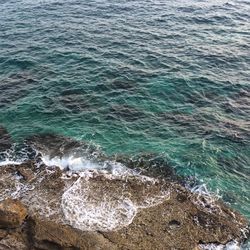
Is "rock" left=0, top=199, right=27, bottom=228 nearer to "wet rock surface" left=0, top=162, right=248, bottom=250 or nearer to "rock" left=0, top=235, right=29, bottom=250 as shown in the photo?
"wet rock surface" left=0, top=162, right=248, bottom=250

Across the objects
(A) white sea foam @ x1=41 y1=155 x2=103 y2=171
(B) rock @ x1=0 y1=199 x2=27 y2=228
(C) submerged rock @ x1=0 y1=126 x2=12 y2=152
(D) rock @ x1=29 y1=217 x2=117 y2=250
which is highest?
(B) rock @ x1=0 y1=199 x2=27 y2=228

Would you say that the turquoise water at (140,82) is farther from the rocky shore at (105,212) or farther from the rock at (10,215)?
the rock at (10,215)

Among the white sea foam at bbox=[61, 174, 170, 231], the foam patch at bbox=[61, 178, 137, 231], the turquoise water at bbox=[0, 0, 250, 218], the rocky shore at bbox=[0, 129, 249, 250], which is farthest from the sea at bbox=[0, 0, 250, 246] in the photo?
the foam patch at bbox=[61, 178, 137, 231]

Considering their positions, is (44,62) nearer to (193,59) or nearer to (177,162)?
(193,59)

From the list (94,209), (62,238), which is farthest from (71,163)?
(62,238)

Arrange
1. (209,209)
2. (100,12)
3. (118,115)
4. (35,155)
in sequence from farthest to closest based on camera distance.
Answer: (100,12) < (118,115) < (35,155) < (209,209)

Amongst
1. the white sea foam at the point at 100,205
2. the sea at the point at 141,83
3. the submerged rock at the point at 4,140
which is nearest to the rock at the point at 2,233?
the white sea foam at the point at 100,205

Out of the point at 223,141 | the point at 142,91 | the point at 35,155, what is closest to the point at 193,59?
the point at 142,91
